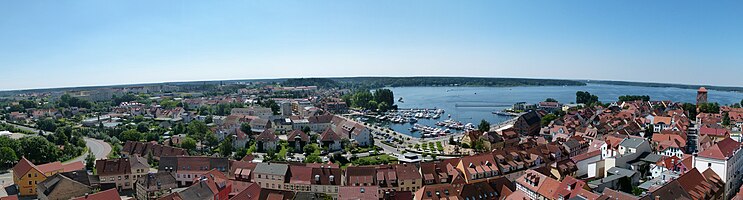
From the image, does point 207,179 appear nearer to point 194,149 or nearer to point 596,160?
point 194,149

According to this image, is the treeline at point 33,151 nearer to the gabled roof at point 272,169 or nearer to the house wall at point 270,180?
the gabled roof at point 272,169

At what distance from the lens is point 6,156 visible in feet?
87.9

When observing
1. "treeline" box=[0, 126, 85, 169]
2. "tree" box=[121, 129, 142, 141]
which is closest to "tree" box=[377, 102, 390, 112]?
"tree" box=[121, 129, 142, 141]

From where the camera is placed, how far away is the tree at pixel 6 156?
26.7m

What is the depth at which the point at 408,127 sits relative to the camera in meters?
51.4

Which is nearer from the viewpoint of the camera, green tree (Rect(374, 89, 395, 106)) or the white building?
the white building

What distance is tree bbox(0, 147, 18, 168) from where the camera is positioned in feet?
87.7

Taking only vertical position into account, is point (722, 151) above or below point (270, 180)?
above

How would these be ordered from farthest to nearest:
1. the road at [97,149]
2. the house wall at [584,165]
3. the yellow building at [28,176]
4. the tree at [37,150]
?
1. the road at [97,149]
2. the tree at [37,150]
3. the house wall at [584,165]
4. the yellow building at [28,176]

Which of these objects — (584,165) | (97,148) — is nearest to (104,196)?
(97,148)

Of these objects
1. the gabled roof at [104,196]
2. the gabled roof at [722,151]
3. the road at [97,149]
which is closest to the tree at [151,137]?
the road at [97,149]

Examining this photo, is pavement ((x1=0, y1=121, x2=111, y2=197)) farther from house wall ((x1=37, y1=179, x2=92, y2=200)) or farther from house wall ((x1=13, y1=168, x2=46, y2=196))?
house wall ((x1=37, y1=179, x2=92, y2=200))

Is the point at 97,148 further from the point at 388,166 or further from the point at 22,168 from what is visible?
the point at 388,166

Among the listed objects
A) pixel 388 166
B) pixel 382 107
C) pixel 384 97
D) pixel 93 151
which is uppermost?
pixel 384 97
